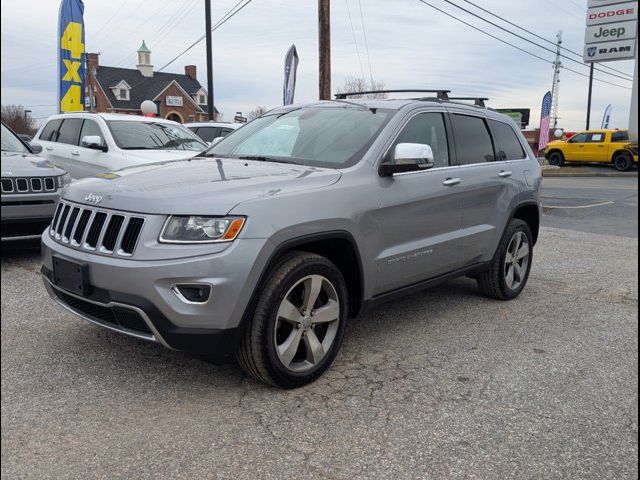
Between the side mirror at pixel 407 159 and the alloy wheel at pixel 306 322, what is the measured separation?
93cm

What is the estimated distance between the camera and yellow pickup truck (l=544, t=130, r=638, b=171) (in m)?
28.1

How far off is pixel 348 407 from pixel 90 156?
7.04m

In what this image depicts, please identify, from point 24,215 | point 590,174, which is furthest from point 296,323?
point 590,174

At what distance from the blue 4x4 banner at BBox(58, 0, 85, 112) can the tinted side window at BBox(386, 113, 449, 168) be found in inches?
422

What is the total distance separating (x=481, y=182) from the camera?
15.8ft

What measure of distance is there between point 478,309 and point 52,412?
358cm

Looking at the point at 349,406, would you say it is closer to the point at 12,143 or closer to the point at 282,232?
the point at 282,232

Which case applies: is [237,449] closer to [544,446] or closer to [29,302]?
[544,446]

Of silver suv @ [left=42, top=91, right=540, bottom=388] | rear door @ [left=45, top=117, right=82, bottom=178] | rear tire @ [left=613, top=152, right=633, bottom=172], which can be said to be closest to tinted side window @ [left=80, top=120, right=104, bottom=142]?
rear door @ [left=45, top=117, right=82, bottom=178]

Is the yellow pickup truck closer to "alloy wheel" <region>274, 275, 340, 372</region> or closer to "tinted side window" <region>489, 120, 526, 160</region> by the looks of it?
"tinted side window" <region>489, 120, 526, 160</region>

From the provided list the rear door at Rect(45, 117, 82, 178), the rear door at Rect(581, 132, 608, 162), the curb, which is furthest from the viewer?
the rear door at Rect(581, 132, 608, 162)

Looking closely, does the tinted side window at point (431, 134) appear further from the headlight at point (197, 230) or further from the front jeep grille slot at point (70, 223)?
the front jeep grille slot at point (70, 223)

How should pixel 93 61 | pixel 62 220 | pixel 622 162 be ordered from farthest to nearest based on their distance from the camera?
pixel 93 61
pixel 622 162
pixel 62 220

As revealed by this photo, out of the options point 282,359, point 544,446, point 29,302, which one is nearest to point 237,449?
point 282,359
